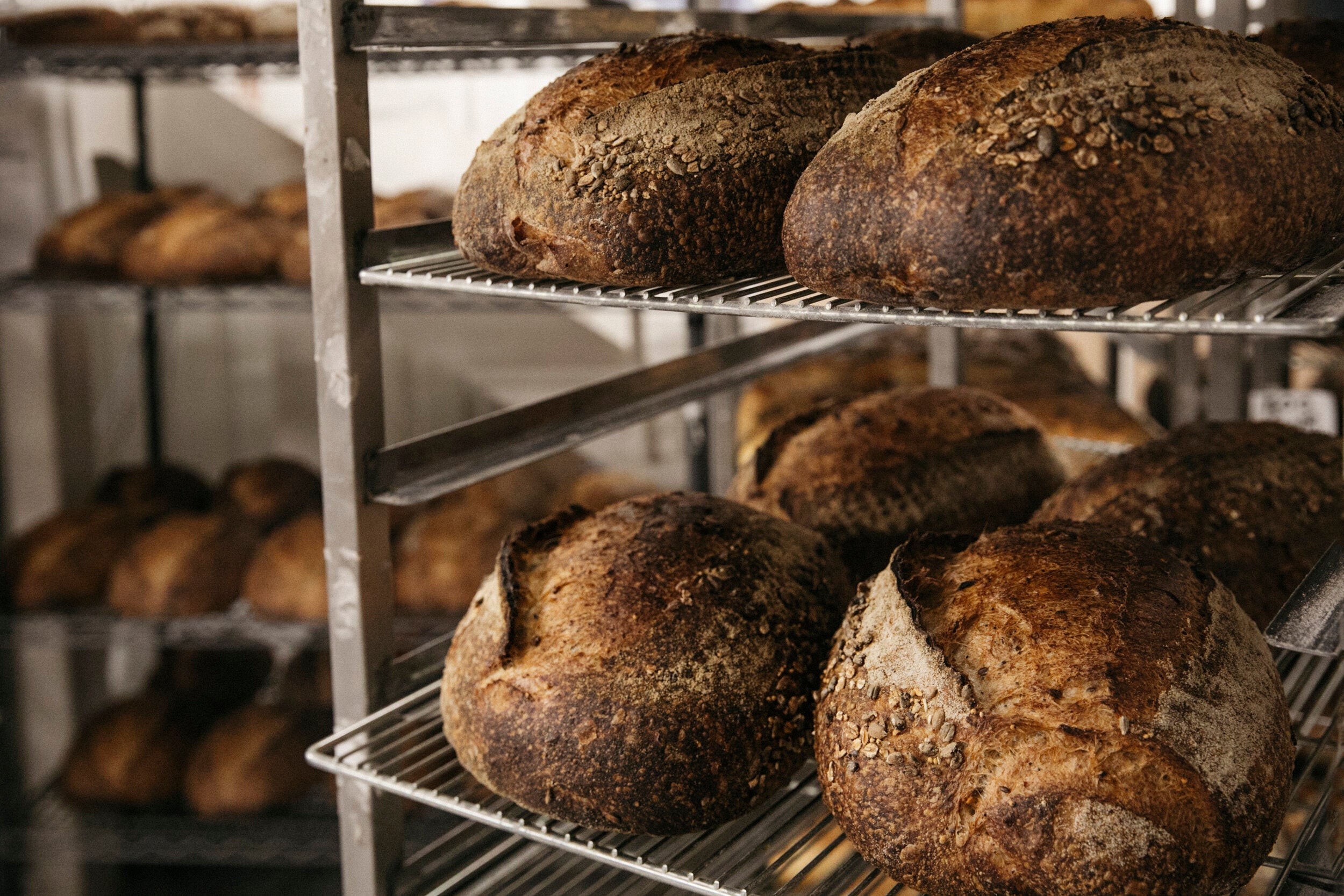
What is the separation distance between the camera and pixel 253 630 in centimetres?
261

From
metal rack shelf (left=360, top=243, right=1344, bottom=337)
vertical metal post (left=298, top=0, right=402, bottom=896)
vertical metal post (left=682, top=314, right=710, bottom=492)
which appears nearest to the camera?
metal rack shelf (left=360, top=243, right=1344, bottom=337)

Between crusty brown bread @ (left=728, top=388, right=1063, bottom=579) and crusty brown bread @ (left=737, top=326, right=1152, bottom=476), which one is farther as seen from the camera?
crusty brown bread @ (left=737, top=326, right=1152, bottom=476)

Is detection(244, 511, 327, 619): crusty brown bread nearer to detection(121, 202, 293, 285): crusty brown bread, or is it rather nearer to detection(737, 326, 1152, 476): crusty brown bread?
detection(121, 202, 293, 285): crusty brown bread

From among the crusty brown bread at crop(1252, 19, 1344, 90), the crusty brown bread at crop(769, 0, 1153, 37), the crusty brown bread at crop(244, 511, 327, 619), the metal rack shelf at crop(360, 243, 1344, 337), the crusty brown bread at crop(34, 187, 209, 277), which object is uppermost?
the crusty brown bread at crop(769, 0, 1153, 37)

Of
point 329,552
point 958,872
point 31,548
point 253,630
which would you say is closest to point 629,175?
point 329,552

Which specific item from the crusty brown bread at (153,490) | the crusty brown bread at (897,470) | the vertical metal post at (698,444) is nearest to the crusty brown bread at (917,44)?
the crusty brown bread at (897,470)

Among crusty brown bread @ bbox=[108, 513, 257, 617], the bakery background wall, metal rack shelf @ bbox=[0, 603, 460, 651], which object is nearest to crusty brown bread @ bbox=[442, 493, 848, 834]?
metal rack shelf @ bbox=[0, 603, 460, 651]

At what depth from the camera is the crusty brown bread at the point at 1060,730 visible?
2.97ft

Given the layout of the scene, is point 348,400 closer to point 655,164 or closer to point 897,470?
point 655,164

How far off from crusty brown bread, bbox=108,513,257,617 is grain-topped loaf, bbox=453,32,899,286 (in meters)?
1.74

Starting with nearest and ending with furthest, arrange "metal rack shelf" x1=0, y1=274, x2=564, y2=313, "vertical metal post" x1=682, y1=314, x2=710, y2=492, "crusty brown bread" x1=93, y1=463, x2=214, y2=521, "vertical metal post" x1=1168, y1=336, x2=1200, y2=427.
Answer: "vertical metal post" x1=1168, y1=336, x2=1200, y2=427 → "vertical metal post" x1=682, y1=314, x2=710, y2=492 → "metal rack shelf" x1=0, y1=274, x2=564, y2=313 → "crusty brown bread" x1=93, y1=463, x2=214, y2=521

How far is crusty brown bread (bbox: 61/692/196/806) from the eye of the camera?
2.83 metres

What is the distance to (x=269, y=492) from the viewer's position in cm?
302

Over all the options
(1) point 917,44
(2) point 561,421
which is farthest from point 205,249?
(1) point 917,44
